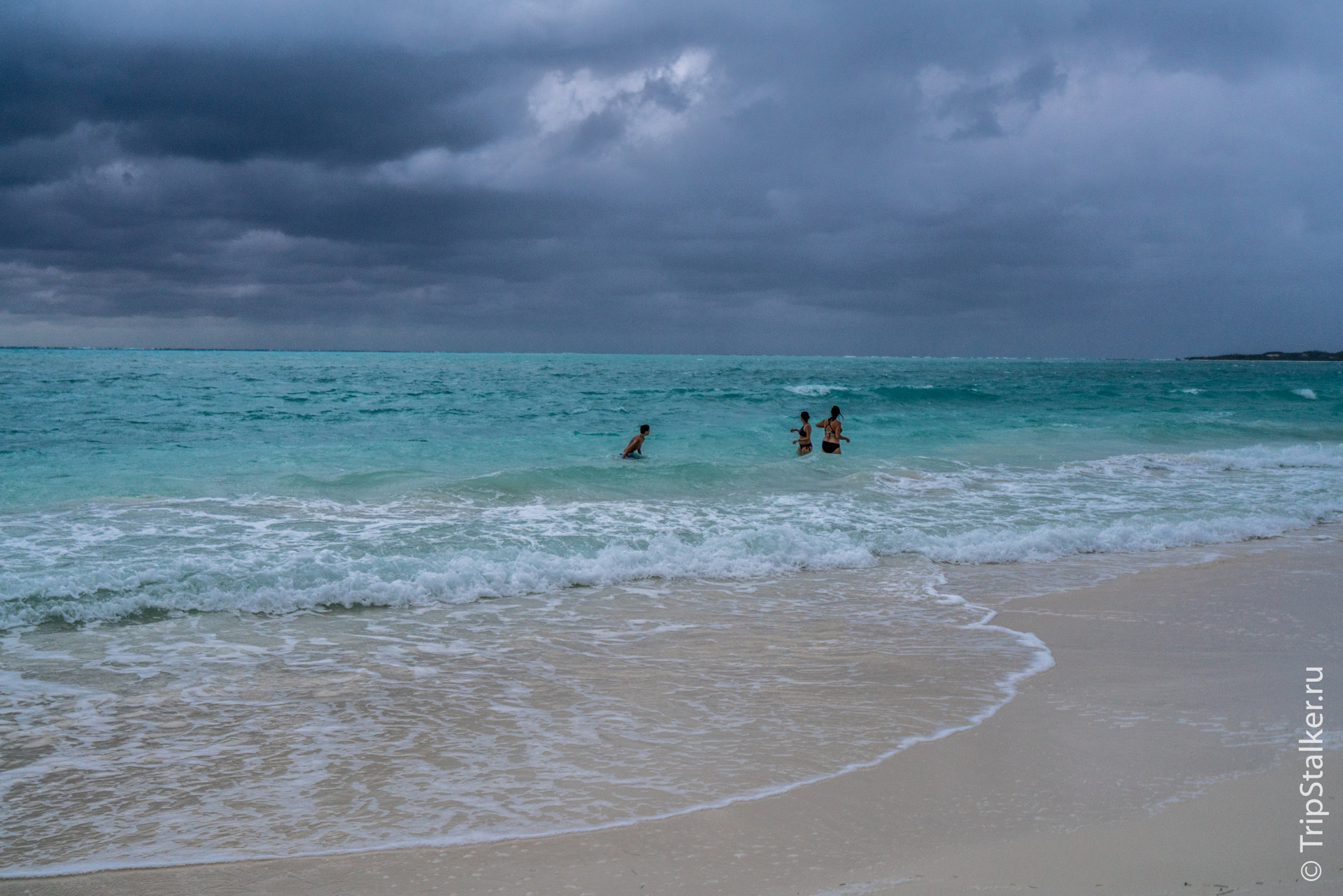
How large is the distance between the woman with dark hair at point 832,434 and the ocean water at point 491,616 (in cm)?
83

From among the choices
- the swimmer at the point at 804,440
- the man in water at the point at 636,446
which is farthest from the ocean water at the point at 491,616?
the swimmer at the point at 804,440

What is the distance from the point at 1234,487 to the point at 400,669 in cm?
1536

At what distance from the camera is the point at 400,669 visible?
5.86m

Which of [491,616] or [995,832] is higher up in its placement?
[995,832]

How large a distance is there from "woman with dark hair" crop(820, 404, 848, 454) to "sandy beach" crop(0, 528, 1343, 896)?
45.2 feet

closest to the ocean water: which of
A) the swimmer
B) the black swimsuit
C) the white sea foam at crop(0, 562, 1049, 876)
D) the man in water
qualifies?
the white sea foam at crop(0, 562, 1049, 876)

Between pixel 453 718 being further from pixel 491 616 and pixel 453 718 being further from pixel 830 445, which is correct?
pixel 830 445

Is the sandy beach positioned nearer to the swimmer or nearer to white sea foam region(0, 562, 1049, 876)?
white sea foam region(0, 562, 1049, 876)

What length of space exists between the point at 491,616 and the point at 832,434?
1308 centimetres

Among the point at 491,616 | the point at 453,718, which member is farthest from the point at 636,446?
the point at 453,718

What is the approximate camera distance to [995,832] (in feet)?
11.5

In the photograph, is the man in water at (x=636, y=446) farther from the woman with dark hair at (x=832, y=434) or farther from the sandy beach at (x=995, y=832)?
the sandy beach at (x=995, y=832)

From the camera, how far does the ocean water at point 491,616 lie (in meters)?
4.01

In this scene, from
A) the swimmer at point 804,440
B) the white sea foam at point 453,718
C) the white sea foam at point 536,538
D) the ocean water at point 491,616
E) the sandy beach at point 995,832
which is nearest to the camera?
the sandy beach at point 995,832
